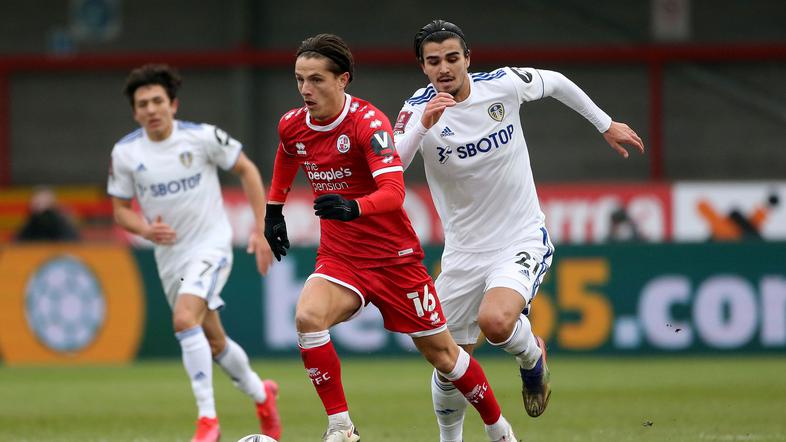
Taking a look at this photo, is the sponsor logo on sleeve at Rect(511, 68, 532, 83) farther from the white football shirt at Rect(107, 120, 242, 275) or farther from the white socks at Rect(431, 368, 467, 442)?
the white football shirt at Rect(107, 120, 242, 275)

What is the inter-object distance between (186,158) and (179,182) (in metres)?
0.18

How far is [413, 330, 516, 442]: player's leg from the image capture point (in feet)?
22.6

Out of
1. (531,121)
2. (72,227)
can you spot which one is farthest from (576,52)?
(72,227)

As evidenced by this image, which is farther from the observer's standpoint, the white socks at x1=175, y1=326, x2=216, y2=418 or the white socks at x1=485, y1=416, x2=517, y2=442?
the white socks at x1=175, y1=326, x2=216, y2=418

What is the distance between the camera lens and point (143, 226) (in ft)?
28.2

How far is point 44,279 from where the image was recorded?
14992 millimetres

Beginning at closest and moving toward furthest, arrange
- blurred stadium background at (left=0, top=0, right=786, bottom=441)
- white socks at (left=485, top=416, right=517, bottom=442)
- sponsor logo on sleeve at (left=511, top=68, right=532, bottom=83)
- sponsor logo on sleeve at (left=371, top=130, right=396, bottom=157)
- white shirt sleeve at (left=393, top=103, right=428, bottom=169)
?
sponsor logo on sleeve at (left=371, top=130, right=396, bottom=157), white shirt sleeve at (left=393, top=103, right=428, bottom=169), white socks at (left=485, top=416, right=517, bottom=442), sponsor logo on sleeve at (left=511, top=68, right=532, bottom=83), blurred stadium background at (left=0, top=0, right=786, bottom=441)

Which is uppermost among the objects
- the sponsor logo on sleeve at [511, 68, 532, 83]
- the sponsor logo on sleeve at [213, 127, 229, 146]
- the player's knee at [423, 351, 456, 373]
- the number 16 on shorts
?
the sponsor logo on sleeve at [511, 68, 532, 83]

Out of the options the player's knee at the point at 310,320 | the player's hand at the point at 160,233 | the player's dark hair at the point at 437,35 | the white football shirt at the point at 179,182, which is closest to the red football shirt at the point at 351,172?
the player's knee at the point at 310,320

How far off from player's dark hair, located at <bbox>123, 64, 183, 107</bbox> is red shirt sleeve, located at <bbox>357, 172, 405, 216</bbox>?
2749 mm

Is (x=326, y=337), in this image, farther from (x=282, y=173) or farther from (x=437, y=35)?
(x=437, y=35)

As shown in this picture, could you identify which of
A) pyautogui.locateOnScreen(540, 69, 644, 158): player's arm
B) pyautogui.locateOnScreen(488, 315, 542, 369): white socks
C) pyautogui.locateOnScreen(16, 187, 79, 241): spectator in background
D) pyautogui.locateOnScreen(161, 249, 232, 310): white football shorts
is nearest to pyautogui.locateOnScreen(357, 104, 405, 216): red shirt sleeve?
pyautogui.locateOnScreen(488, 315, 542, 369): white socks

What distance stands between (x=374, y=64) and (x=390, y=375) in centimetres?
1417

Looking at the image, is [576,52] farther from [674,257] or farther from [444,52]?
[444,52]
